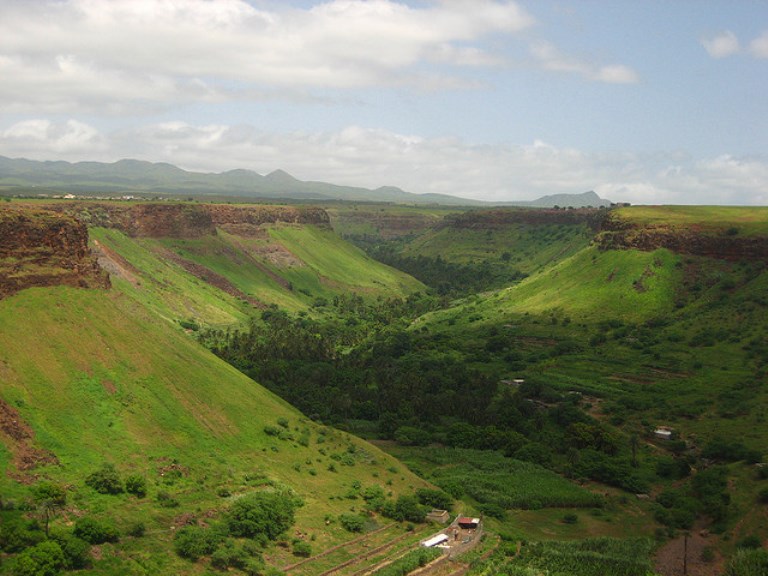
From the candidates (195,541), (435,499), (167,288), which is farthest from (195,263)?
(195,541)

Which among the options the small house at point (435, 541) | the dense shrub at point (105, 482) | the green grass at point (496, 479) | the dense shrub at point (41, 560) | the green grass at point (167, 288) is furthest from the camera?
the green grass at point (167, 288)

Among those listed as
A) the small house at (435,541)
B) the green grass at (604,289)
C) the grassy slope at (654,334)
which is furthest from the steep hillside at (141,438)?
the green grass at (604,289)

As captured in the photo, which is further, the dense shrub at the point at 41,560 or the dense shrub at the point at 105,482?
the dense shrub at the point at 105,482

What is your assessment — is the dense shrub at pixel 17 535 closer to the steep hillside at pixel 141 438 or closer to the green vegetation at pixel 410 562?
the steep hillside at pixel 141 438

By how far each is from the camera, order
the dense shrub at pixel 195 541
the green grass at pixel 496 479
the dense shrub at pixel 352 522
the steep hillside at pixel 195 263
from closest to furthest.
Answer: the dense shrub at pixel 195 541 < the dense shrub at pixel 352 522 < the green grass at pixel 496 479 < the steep hillside at pixel 195 263

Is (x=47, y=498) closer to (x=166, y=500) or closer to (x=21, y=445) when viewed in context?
(x=21, y=445)

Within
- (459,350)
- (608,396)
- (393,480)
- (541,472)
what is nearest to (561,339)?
(459,350)
